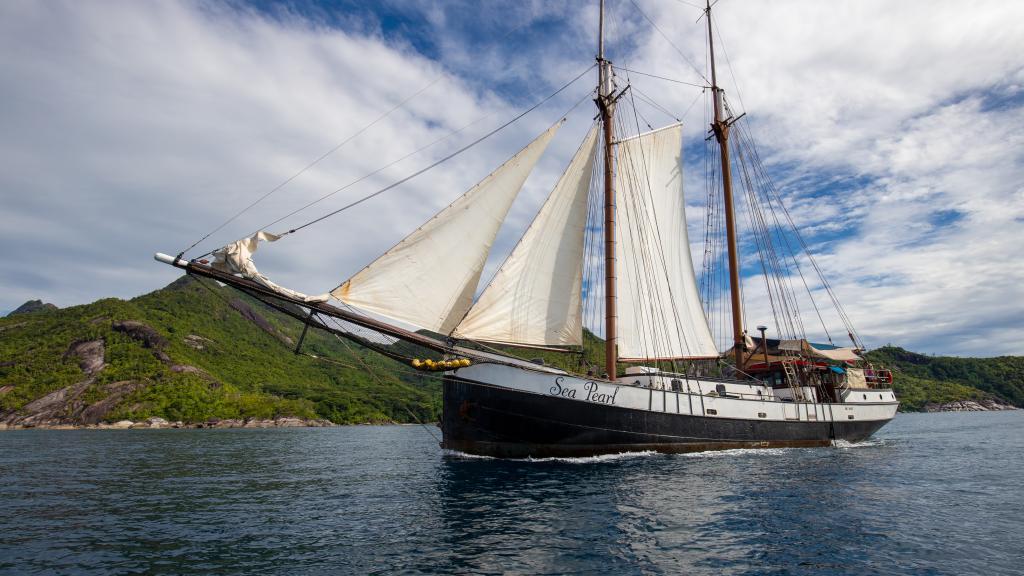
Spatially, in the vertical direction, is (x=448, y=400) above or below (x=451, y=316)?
below

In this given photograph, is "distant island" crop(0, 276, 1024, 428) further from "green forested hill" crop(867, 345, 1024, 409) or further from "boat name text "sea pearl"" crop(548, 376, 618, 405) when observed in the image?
"boat name text "sea pearl"" crop(548, 376, 618, 405)

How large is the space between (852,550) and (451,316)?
53.1ft

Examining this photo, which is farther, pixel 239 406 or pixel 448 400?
pixel 239 406

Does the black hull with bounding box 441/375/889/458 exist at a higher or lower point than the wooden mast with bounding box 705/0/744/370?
lower

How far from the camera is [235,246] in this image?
20328 mm

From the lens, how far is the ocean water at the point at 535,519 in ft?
34.1

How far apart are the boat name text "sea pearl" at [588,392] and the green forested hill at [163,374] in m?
55.1

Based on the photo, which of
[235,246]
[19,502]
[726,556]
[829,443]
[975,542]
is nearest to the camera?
[726,556]

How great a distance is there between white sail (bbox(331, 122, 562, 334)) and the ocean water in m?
7.08

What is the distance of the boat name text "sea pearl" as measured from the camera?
22833 mm

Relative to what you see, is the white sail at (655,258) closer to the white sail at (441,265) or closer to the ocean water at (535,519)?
the ocean water at (535,519)

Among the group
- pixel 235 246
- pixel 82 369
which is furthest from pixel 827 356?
pixel 82 369

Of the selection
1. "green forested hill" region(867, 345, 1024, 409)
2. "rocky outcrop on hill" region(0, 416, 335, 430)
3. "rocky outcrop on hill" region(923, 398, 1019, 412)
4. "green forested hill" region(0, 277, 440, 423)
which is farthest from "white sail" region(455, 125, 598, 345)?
"green forested hill" region(867, 345, 1024, 409)

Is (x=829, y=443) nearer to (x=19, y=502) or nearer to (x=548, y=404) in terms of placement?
(x=548, y=404)
